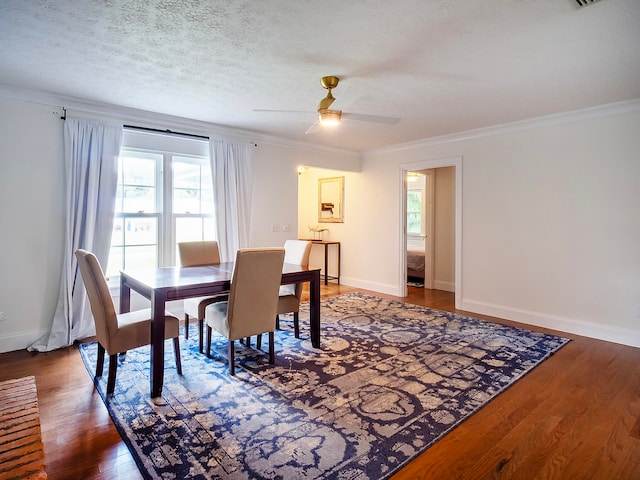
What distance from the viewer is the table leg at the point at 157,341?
2.51 m

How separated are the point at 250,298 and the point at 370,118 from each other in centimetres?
262

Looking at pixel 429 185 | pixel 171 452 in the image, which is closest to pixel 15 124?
pixel 171 452

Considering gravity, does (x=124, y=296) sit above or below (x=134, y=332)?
above

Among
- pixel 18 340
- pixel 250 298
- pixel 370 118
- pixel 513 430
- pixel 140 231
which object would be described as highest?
pixel 370 118

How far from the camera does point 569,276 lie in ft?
13.4

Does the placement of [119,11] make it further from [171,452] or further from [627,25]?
[627,25]

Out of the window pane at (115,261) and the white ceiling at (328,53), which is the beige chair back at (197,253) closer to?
the window pane at (115,261)

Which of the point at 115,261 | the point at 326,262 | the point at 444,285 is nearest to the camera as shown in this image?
the point at 115,261

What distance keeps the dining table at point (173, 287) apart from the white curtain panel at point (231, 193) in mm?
1022

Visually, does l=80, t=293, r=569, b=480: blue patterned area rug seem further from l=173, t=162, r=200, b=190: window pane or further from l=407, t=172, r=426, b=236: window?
l=407, t=172, r=426, b=236: window

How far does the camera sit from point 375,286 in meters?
6.24

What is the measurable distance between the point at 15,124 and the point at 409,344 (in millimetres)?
4329

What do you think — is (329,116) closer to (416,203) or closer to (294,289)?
(294,289)

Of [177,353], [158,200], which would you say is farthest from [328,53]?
[158,200]
